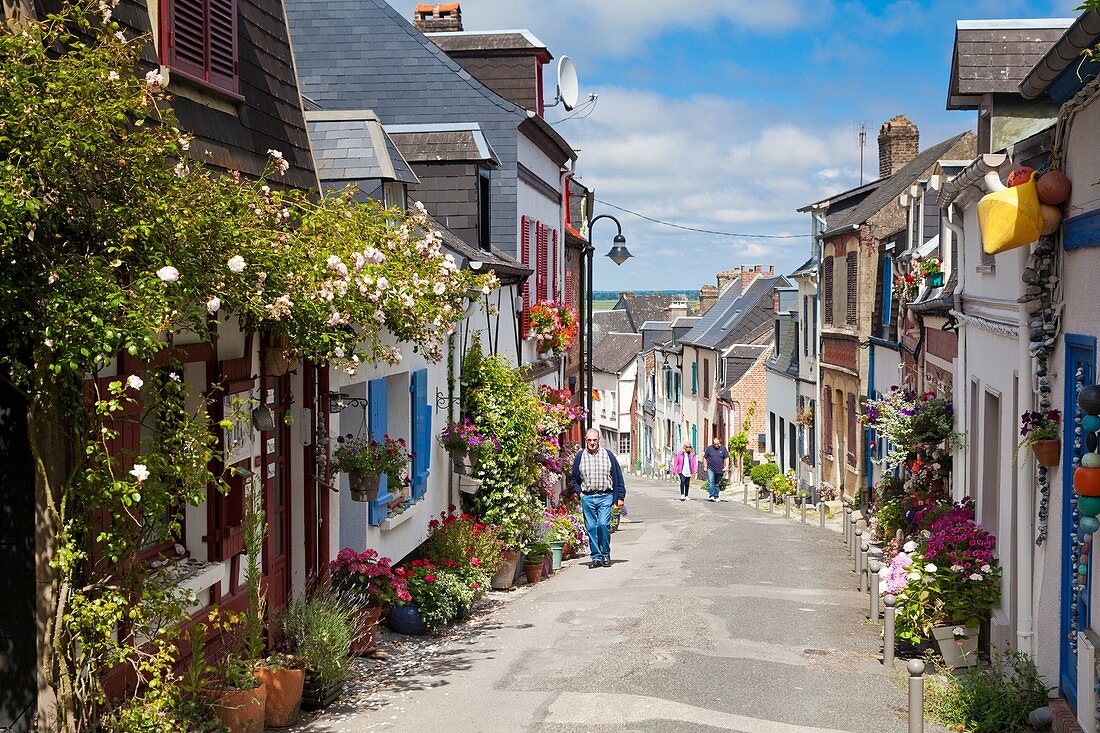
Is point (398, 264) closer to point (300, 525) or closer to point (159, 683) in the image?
point (300, 525)

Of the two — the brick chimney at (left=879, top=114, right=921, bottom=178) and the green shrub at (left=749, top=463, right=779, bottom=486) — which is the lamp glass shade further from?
the green shrub at (left=749, top=463, right=779, bottom=486)

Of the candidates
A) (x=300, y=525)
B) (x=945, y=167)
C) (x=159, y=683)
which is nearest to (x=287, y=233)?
(x=159, y=683)

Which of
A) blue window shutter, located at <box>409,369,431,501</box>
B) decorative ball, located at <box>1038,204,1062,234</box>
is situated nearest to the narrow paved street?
blue window shutter, located at <box>409,369,431,501</box>

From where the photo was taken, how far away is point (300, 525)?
9805mm

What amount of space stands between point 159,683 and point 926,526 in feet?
30.1

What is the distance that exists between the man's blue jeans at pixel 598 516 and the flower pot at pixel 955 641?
6591mm

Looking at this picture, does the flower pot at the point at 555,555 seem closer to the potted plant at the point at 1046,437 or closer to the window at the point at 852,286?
the potted plant at the point at 1046,437

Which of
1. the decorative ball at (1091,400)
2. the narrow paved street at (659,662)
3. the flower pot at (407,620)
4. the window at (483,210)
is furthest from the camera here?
the window at (483,210)

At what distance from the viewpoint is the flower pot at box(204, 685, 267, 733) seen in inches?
276

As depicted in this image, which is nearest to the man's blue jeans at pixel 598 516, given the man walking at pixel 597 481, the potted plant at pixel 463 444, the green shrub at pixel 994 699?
the man walking at pixel 597 481

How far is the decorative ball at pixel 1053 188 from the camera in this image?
7242 mm

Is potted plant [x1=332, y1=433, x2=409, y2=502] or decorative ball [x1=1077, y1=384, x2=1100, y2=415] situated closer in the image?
decorative ball [x1=1077, y1=384, x2=1100, y2=415]

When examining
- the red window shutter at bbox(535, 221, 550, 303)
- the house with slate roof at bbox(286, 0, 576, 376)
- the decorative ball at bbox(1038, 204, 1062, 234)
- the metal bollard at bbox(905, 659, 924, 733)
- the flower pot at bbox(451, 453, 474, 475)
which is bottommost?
the metal bollard at bbox(905, 659, 924, 733)

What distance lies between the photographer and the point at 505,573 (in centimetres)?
1458
